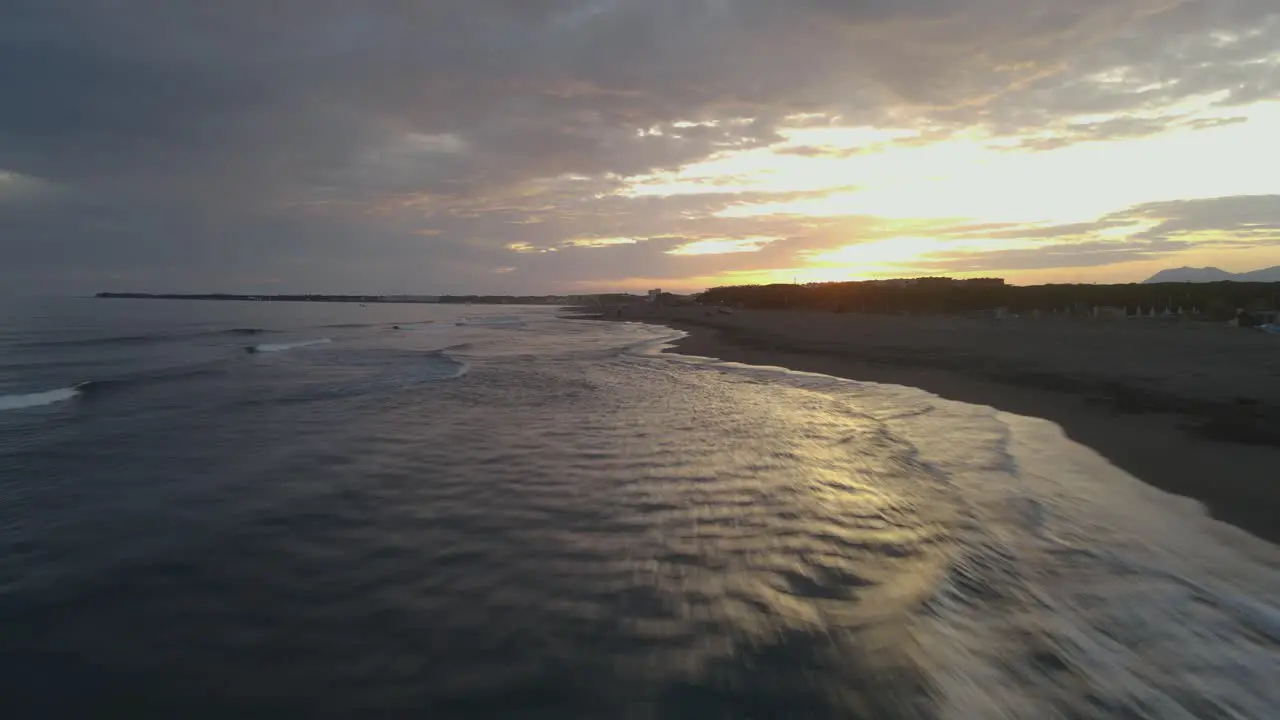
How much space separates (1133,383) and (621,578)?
674 inches

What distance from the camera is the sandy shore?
9867 mm

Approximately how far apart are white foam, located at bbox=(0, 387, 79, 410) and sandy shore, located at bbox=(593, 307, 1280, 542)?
26.2 m

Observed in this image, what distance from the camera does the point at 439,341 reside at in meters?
48.9

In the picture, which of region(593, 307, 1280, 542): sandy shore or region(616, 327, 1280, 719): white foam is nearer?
region(616, 327, 1280, 719): white foam

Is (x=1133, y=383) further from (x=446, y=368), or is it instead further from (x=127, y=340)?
(x=127, y=340)

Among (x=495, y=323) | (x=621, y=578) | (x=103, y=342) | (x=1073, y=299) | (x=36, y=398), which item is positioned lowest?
(x=621, y=578)

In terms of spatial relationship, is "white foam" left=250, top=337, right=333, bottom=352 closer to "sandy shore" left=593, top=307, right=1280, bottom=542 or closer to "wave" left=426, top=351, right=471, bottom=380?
"wave" left=426, top=351, right=471, bottom=380

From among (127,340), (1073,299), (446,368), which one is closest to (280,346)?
(127,340)

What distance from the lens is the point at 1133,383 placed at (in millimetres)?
16891

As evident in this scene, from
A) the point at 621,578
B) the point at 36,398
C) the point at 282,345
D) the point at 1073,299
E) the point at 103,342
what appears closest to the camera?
the point at 621,578

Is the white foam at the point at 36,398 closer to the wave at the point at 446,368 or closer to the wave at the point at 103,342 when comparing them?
the wave at the point at 446,368

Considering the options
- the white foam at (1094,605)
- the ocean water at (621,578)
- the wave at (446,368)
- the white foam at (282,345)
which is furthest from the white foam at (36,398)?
the white foam at (1094,605)

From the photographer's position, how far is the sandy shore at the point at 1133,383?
9.87 m

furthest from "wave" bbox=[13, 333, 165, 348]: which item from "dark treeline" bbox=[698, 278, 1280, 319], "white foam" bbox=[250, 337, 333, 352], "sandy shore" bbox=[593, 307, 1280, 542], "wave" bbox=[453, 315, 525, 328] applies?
"dark treeline" bbox=[698, 278, 1280, 319]
